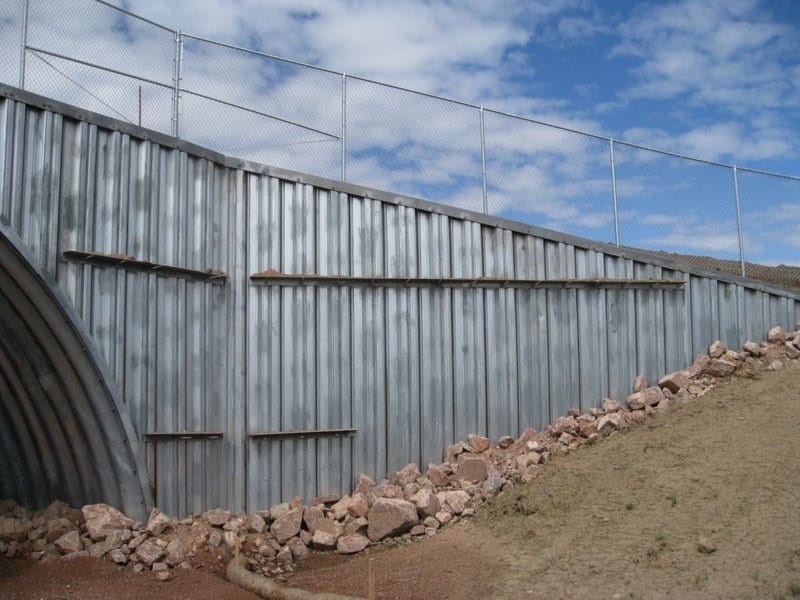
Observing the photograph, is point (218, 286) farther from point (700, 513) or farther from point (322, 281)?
point (700, 513)

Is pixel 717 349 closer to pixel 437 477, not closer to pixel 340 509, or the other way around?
pixel 437 477

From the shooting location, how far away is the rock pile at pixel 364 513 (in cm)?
915

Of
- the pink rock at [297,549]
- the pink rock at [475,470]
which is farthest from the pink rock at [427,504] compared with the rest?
the pink rock at [297,549]

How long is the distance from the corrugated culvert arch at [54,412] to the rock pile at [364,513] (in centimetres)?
29

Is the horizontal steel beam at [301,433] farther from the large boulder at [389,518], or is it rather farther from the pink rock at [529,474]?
the pink rock at [529,474]

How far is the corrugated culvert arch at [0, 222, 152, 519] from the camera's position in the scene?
8680 mm

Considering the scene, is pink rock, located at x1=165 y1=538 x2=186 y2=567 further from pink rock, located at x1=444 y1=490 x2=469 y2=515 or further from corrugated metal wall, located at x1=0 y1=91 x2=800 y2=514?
pink rock, located at x1=444 y1=490 x2=469 y2=515

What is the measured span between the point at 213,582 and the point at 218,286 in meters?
3.88

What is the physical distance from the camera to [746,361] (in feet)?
40.3

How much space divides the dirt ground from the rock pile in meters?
0.25

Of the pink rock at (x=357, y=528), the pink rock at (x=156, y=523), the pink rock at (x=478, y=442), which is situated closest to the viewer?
the pink rock at (x=156, y=523)

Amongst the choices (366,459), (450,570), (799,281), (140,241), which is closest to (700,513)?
(450,570)

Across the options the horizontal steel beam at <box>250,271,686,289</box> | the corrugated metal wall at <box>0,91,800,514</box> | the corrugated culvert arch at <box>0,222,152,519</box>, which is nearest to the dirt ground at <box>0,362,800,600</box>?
the corrugated culvert arch at <box>0,222,152,519</box>

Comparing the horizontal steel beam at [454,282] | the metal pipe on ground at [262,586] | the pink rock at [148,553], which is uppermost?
A: the horizontal steel beam at [454,282]
